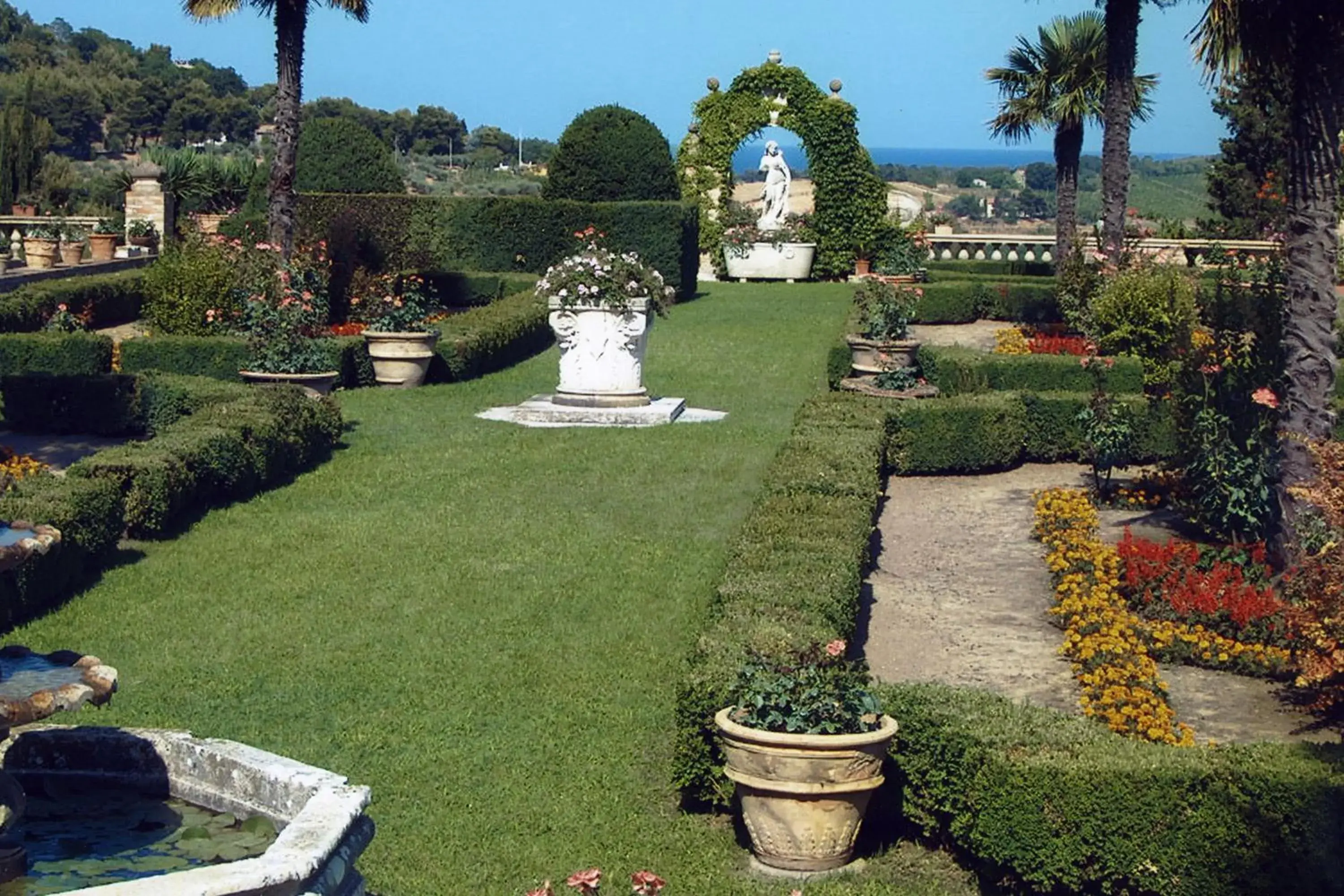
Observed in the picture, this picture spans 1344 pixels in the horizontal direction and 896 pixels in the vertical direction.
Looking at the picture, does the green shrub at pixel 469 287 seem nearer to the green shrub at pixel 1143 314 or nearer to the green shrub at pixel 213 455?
the green shrub at pixel 1143 314

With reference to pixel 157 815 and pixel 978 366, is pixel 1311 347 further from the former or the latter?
pixel 157 815

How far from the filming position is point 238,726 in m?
7.82

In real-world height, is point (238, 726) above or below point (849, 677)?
below

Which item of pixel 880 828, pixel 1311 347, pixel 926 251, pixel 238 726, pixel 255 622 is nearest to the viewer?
pixel 880 828

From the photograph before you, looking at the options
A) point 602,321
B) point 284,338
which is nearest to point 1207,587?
point 602,321

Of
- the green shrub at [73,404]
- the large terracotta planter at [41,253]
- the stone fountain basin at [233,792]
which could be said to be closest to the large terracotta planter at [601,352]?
the green shrub at [73,404]

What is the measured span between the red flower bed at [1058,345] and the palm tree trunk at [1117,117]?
3.86 ft

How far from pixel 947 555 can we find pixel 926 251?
20.5 meters

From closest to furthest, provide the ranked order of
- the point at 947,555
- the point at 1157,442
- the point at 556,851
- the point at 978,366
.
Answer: the point at 556,851, the point at 947,555, the point at 1157,442, the point at 978,366

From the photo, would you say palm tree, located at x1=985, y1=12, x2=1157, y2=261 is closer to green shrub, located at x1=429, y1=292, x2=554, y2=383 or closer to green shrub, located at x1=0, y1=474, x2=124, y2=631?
green shrub, located at x1=429, y1=292, x2=554, y2=383

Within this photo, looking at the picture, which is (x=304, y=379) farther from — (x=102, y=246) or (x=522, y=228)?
(x=102, y=246)

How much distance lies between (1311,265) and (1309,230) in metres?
0.22

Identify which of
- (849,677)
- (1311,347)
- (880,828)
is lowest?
(880,828)

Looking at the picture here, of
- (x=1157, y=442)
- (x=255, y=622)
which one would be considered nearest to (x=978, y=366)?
(x=1157, y=442)
